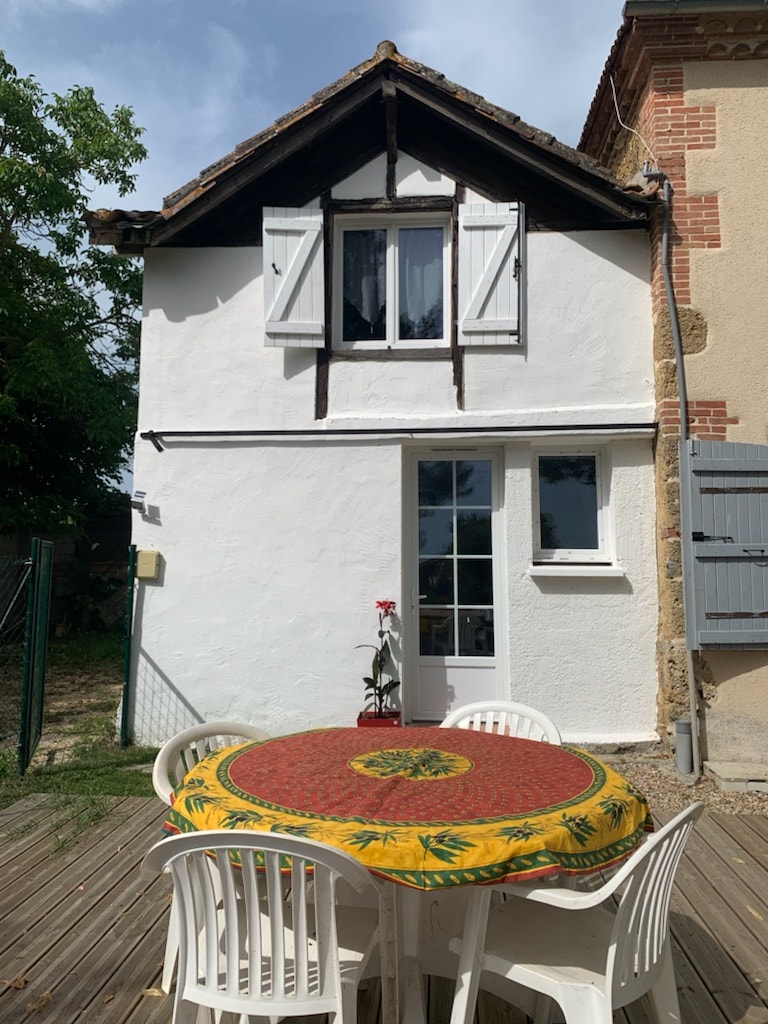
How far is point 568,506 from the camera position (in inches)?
239

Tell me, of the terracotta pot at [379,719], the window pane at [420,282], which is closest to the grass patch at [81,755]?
the terracotta pot at [379,719]

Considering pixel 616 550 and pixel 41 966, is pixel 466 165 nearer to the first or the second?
pixel 616 550

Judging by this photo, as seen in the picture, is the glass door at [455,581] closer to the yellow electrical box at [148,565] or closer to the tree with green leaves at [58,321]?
the yellow electrical box at [148,565]

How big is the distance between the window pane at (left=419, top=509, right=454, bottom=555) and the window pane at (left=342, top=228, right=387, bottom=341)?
1.54 metres

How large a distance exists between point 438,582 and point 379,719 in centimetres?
125

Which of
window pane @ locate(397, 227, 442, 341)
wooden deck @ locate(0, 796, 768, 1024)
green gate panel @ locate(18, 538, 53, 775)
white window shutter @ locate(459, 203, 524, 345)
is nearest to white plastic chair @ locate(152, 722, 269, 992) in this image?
wooden deck @ locate(0, 796, 768, 1024)

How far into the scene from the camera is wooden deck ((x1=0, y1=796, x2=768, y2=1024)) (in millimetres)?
2471

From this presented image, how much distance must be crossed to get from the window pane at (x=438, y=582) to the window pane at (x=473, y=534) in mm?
178

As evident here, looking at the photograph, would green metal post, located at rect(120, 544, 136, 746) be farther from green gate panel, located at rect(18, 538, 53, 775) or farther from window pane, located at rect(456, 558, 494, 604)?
window pane, located at rect(456, 558, 494, 604)

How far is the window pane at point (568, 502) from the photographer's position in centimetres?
603

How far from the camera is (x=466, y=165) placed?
611cm

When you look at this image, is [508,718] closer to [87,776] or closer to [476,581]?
[476,581]

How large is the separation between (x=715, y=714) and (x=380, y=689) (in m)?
2.47

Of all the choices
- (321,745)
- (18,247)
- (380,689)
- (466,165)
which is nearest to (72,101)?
(18,247)
